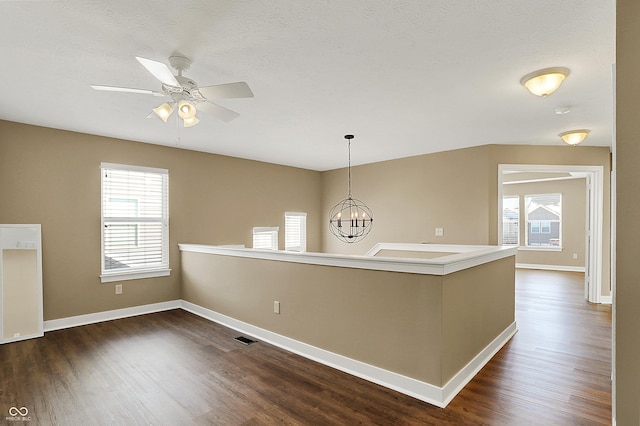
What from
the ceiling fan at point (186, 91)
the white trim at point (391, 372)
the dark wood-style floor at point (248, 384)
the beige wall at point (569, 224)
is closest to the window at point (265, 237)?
the white trim at point (391, 372)

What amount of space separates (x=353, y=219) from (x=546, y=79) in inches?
173

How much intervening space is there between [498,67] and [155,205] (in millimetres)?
4662

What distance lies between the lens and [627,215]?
1490 mm

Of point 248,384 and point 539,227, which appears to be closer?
point 248,384

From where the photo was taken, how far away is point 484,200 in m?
5.11

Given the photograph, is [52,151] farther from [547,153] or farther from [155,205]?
[547,153]

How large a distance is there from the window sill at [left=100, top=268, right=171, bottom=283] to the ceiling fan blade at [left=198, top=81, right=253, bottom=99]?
11.1 ft

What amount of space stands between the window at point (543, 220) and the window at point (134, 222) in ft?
30.9

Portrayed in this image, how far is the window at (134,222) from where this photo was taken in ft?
14.8

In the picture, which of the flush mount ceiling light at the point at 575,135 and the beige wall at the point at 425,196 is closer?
the flush mount ceiling light at the point at 575,135

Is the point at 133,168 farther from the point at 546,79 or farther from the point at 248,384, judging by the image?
the point at 546,79

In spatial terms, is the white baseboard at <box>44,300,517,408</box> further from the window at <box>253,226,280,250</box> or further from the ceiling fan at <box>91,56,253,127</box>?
the ceiling fan at <box>91,56,253,127</box>

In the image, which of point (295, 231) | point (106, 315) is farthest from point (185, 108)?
point (295, 231)

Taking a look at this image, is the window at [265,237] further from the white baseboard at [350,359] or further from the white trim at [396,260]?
the white trim at [396,260]
